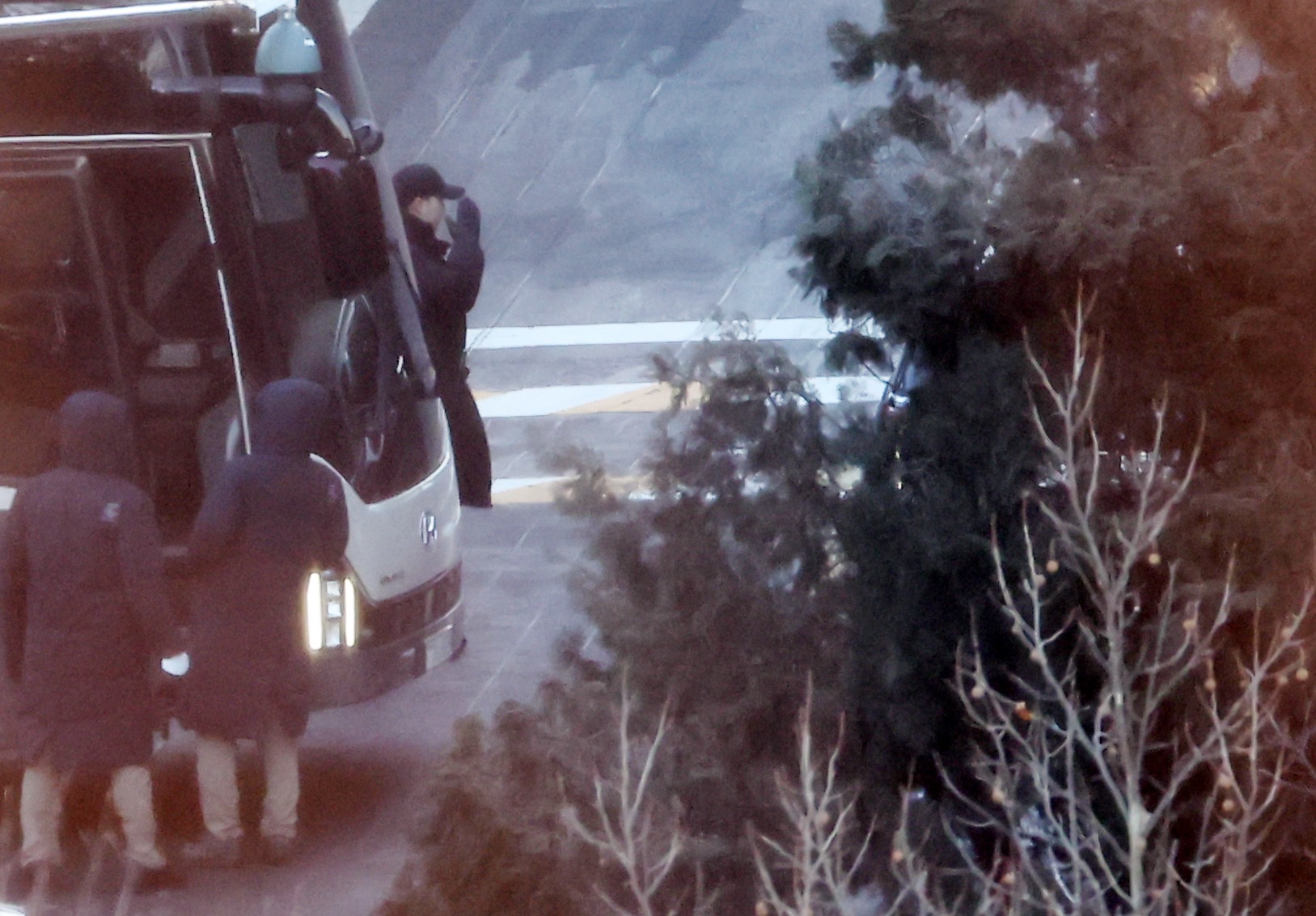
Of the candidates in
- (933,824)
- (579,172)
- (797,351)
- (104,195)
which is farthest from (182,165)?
(579,172)

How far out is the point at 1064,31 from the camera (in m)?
3.61

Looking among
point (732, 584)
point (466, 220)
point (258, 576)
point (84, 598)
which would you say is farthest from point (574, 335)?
point (732, 584)

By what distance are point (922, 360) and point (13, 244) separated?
3.55 meters

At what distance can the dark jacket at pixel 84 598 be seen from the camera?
5.51m

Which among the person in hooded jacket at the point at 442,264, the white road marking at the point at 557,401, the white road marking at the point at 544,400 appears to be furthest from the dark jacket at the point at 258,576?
the white road marking at the point at 544,400

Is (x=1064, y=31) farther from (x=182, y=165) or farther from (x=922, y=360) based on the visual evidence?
(x=182, y=165)

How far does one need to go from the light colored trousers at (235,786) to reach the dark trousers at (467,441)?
2160 mm

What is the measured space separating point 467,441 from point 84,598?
3.36 m

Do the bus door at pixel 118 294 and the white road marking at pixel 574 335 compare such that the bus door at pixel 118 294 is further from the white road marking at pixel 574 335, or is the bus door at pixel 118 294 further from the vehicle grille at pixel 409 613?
the white road marking at pixel 574 335

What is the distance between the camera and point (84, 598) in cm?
552

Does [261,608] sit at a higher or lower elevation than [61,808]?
higher

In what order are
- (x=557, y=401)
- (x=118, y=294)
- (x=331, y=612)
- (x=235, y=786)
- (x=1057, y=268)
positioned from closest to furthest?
(x=1057, y=268), (x=235, y=786), (x=118, y=294), (x=331, y=612), (x=557, y=401)

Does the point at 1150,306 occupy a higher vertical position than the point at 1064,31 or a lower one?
lower

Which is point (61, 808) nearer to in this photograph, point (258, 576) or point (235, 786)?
point (235, 786)
